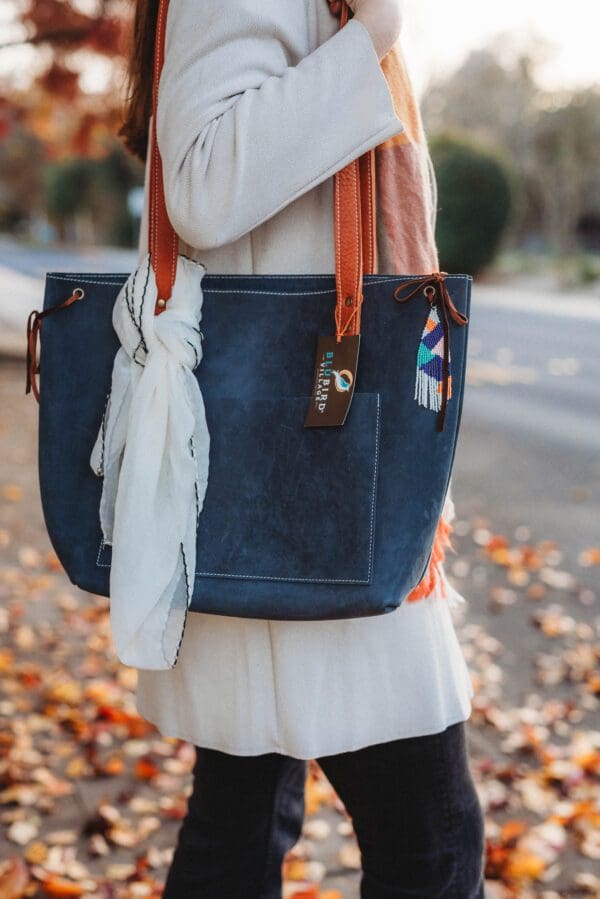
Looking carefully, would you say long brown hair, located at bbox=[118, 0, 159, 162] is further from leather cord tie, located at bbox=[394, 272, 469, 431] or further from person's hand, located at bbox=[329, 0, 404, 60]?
leather cord tie, located at bbox=[394, 272, 469, 431]

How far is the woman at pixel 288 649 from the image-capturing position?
1.11 metres

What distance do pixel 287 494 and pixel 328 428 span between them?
0.32 feet

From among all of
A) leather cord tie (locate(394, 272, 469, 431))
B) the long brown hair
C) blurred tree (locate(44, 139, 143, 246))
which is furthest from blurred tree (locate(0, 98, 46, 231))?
leather cord tie (locate(394, 272, 469, 431))

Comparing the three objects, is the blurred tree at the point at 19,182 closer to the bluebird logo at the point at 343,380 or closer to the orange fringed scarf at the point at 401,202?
the orange fringed scarf at the point at 401,202

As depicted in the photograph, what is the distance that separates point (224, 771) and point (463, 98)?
33.1 meters

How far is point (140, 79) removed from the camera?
1.45 metres

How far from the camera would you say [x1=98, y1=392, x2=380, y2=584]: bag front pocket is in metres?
1.12

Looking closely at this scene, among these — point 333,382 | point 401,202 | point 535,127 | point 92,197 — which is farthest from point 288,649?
point 92,197

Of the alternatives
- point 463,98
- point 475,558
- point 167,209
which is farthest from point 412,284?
point 463,98

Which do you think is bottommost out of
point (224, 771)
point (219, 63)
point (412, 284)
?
point (224, 771)

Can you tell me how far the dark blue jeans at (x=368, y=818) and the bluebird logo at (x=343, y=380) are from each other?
51 centimetres

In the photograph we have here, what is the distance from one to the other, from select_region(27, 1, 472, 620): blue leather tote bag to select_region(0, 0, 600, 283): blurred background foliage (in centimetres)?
65

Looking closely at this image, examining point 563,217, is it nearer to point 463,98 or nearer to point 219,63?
point 463,98

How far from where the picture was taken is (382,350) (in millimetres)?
1129
